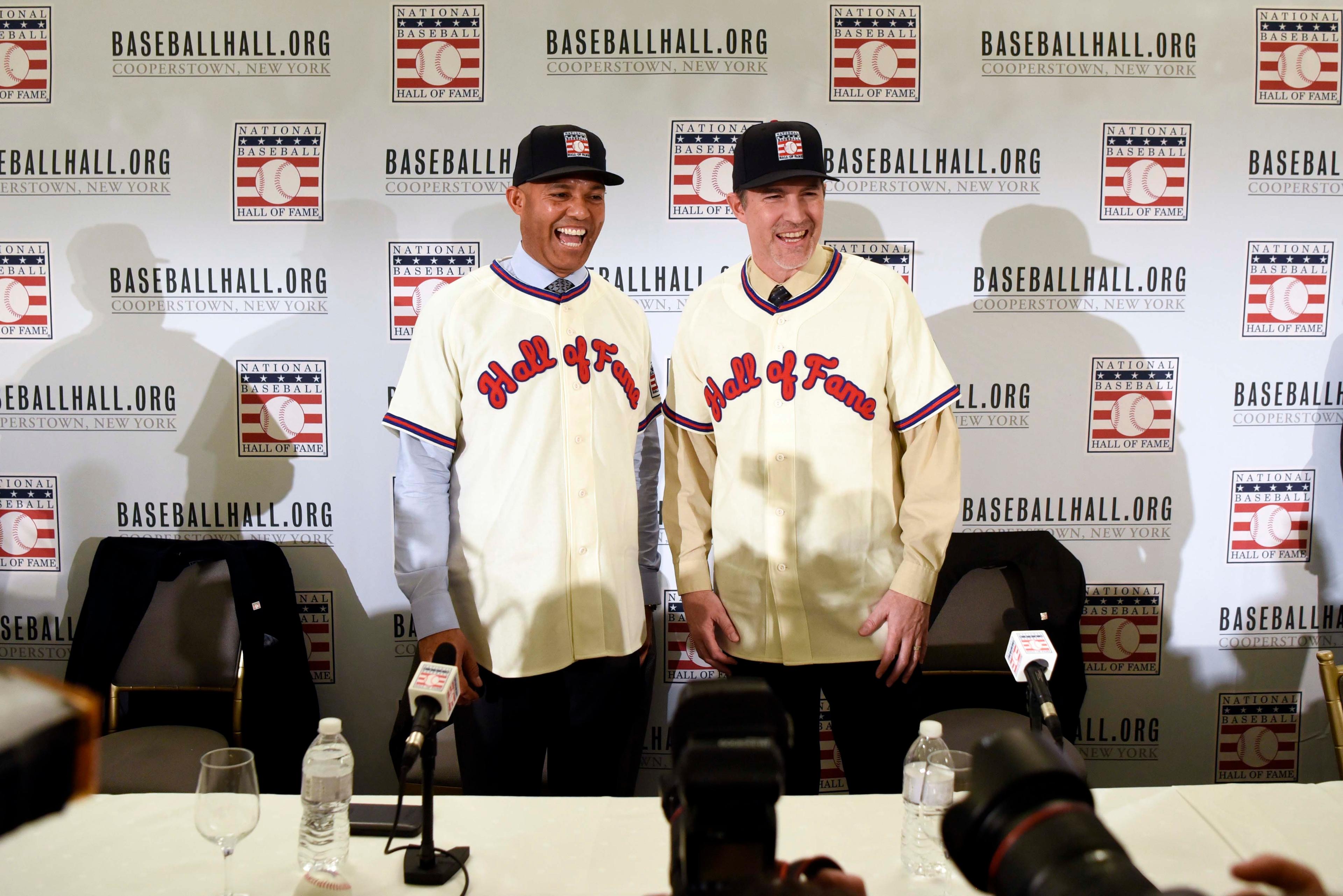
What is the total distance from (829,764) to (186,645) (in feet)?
6.09

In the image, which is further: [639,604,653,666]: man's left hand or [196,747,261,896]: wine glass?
[639,604,653,666]: man's left hand

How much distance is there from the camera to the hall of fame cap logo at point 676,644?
9.00ft

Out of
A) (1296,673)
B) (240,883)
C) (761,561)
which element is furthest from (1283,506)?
(240,883)

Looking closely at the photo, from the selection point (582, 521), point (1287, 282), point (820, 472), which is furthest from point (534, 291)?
point (1287, 282)

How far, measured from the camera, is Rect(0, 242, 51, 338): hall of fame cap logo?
2.66 meters

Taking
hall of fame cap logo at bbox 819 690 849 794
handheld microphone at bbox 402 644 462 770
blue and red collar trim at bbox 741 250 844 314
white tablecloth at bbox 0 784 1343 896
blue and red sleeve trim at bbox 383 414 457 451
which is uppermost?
blue and red collar trim at bbox 741 250 844 314

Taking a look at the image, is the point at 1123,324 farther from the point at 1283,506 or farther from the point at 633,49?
the point at 633,49

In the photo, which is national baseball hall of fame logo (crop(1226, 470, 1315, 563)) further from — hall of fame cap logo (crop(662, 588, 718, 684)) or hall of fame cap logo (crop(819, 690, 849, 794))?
hall of fame cap logo (crop(662, 588, 718, 684))

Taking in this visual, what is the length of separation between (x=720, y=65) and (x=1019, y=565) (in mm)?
1597

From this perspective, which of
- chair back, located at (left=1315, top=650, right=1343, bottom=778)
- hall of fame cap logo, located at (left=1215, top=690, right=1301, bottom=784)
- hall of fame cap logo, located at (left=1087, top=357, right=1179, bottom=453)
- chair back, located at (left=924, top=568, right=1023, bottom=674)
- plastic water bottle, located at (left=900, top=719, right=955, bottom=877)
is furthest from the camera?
hall of fame cap logo, located at (left=1215, top=690, right=1301, bottom=784)

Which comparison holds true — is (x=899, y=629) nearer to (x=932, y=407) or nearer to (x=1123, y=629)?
(x=932, y=407)

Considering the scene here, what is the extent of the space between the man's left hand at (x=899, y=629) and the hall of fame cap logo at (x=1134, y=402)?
1140mm

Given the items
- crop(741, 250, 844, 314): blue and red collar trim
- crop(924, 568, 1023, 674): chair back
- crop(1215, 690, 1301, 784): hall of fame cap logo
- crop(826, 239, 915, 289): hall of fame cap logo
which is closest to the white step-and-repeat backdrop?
crop(826, 239, 915, 289): hall of fame cap logo

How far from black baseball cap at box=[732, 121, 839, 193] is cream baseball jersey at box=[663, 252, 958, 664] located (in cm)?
22
